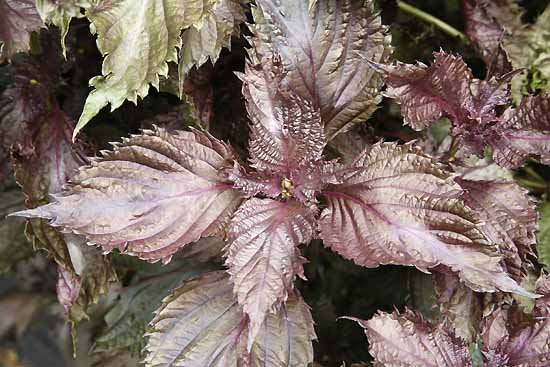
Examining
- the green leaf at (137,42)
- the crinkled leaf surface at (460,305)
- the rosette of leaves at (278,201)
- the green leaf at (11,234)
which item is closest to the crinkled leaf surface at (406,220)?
the rosette of leaves at (278,201)

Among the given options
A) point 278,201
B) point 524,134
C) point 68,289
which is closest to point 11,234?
point 68,289

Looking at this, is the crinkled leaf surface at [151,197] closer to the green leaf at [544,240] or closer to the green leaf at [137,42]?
the green leaf at [137,42]

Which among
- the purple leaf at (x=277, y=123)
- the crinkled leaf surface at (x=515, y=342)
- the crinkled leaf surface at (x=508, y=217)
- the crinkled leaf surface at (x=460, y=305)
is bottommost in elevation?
the crinkled leaf surface at (x=515, y=342)

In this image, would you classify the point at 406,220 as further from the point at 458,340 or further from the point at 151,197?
the point at 151,197

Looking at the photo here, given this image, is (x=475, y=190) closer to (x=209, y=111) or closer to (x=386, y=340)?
(x=386, y=340)

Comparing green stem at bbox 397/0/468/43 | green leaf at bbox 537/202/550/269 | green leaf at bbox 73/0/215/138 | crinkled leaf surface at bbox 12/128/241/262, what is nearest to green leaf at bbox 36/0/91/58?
green leaf at bbox 73/0/215/138

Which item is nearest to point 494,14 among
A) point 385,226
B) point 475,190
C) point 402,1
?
point 402,1

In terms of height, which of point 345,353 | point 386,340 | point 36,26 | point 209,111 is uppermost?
point 36,26
